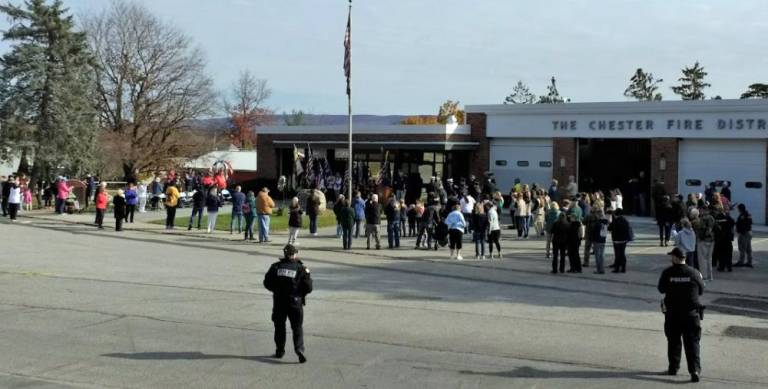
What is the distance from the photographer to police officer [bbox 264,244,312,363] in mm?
10602

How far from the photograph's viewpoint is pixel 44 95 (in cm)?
4059

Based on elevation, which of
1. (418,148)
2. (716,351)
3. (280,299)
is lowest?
(716,351)

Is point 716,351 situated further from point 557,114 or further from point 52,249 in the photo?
point 557,114

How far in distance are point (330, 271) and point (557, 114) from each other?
20.6m

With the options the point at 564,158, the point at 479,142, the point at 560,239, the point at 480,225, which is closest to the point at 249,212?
the point at 480,225

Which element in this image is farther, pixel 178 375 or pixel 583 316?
pixel 583 316

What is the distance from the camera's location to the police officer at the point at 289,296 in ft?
34.8

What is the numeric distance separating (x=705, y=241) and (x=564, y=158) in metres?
18.4

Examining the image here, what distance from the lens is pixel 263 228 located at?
25844 mm

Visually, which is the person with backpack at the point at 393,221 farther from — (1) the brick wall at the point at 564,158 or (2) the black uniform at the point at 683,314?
(2) the black uniform at the point at 683,314

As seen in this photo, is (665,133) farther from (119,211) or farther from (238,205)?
(119,211)

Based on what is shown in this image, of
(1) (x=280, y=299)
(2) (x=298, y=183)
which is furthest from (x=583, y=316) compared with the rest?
(2) (x=298, y=183)

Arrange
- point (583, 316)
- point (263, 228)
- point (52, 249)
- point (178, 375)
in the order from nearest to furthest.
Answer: point (178, 375) < point (583, 316) < point (52, 249) < point (263, 228)

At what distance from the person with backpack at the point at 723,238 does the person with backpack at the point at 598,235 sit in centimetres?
290
